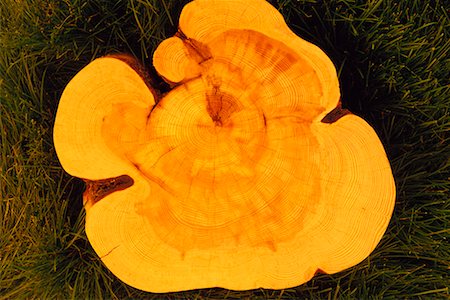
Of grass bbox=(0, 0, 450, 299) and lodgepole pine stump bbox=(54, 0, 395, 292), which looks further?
grass bbox=(0, 0, 450, 299)

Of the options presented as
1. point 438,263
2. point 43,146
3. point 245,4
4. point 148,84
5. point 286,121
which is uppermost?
point 245,4

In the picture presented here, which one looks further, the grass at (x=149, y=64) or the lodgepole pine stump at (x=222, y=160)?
the grass at (x=149, y=64)

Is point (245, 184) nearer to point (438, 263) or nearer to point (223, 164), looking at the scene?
point (223, 164)

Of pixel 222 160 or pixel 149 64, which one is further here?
pixel 149 64

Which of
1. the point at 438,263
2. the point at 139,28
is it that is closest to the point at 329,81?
the point at 139,28
